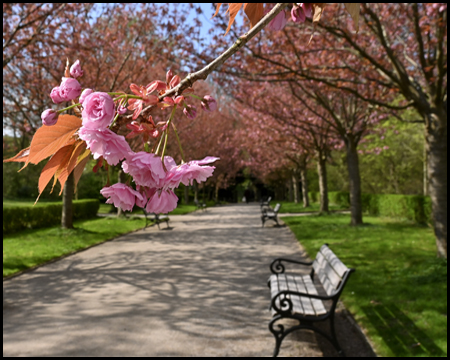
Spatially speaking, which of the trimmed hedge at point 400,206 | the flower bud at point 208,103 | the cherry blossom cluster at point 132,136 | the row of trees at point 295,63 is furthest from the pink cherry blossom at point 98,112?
the trimmed hedge at point 400,206

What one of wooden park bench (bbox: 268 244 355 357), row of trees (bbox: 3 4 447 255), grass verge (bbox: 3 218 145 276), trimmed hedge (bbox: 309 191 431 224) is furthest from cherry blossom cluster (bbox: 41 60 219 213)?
trimmed hedge (bbox: 309 191 431 224)

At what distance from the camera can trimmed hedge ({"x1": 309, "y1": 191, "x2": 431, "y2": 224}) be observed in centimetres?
1460

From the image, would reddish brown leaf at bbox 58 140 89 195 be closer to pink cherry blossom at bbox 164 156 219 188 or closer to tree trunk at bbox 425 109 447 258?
pink cherry blossom at bbox 164 156 219 188

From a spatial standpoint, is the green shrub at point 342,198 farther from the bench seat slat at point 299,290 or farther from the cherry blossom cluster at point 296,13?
the cherry blossom cluster at point 296,13

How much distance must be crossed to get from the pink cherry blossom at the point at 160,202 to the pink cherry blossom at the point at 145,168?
56mm

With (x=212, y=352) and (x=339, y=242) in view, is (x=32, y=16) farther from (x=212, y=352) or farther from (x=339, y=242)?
(x=339, y=242)

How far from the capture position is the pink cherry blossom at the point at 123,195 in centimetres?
80

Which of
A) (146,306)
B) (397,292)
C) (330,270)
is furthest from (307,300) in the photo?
(146,306)

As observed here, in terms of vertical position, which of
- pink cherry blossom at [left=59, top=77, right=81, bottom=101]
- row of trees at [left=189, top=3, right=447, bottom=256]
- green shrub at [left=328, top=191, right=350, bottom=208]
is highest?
row of trees at [left=189, top=3, right=447, bottom=256]

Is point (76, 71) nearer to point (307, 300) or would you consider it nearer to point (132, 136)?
point (132, 136)

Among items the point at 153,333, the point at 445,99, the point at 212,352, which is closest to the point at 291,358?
the point at 212,352

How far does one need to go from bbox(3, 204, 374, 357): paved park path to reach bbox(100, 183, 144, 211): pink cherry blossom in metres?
3.71

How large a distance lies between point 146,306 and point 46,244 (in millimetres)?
6944

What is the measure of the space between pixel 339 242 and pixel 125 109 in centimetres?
1052
